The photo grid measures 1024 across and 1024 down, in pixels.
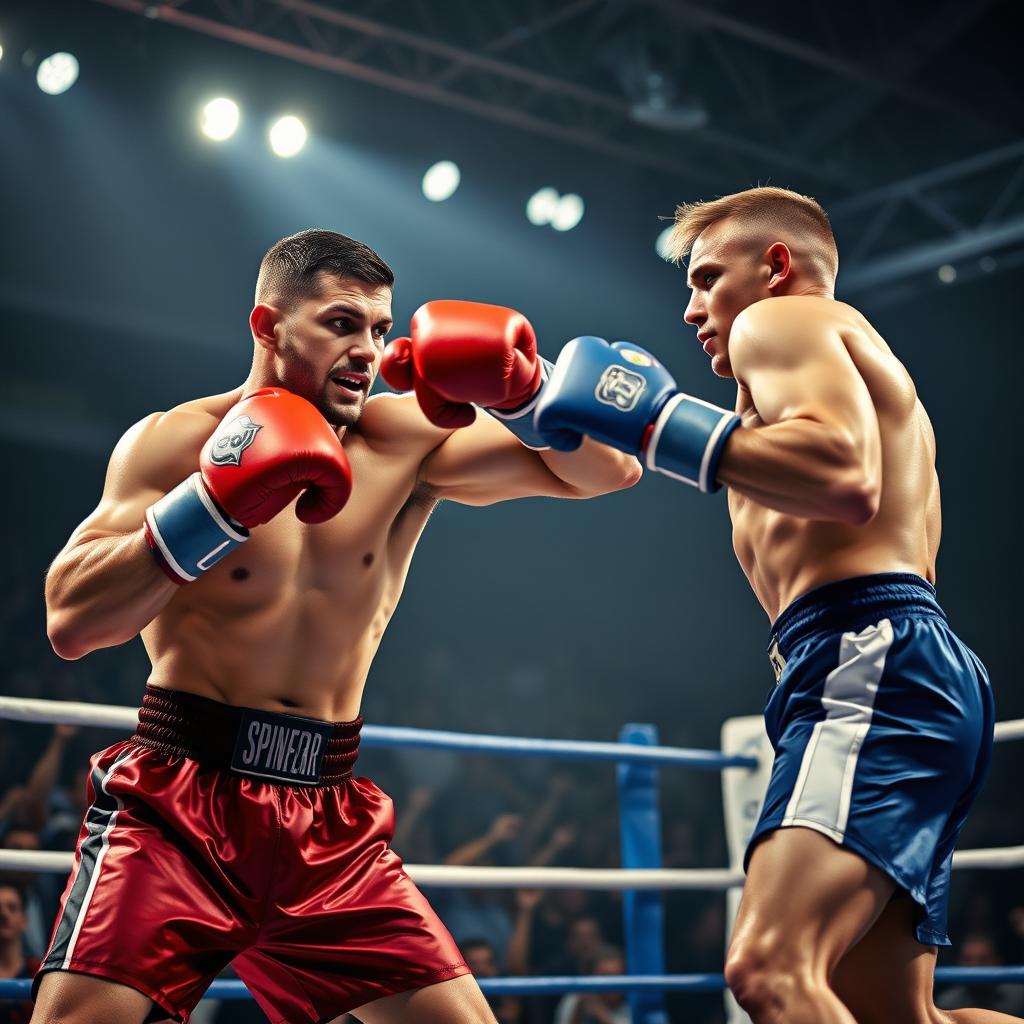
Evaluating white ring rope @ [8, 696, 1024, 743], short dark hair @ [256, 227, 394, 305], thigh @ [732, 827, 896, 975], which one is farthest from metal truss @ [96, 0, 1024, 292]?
thigh @ [732, 827, 896, 975]

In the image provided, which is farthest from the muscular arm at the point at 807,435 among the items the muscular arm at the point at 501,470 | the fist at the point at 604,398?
the muscular arm at the point at 501,470

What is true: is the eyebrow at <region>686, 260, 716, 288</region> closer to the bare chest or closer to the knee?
the bare chest

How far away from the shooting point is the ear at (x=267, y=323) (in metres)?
1.92

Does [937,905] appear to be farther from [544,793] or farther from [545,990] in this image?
[544,793]

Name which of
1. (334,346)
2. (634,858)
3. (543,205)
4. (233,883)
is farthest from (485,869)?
(543,205)

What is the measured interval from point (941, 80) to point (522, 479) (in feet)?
16.1

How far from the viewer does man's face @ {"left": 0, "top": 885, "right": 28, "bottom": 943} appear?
2.95 m

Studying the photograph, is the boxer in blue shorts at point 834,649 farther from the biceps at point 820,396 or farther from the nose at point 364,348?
the nose at point 364,348

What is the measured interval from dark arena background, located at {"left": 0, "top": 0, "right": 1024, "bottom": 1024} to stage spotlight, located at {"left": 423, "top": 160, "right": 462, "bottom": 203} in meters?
0.02

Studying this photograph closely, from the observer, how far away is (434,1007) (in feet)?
5.36

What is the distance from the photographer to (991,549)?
6863mm

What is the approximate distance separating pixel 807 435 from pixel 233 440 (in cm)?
74

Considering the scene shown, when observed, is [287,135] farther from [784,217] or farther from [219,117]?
[784,217]

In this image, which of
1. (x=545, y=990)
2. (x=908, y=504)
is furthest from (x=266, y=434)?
(x=545, y=990)
